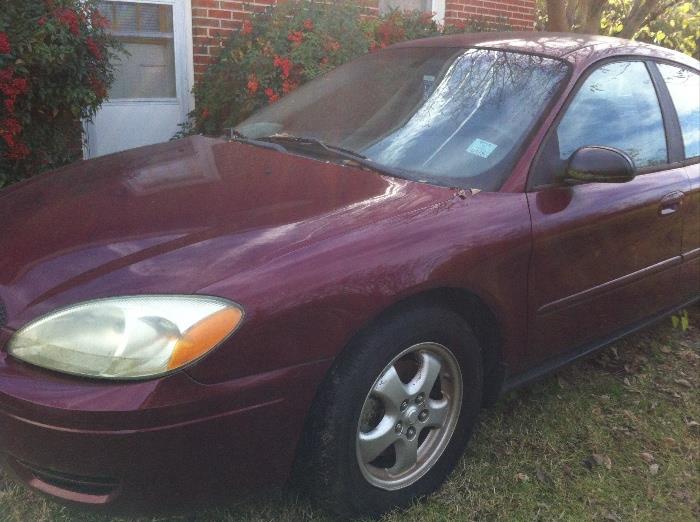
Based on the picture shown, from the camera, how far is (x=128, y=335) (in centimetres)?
186

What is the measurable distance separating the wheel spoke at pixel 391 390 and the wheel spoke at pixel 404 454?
152mm

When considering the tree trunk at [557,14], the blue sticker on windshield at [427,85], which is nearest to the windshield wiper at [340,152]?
the blue sticker on windshield at [427,85]

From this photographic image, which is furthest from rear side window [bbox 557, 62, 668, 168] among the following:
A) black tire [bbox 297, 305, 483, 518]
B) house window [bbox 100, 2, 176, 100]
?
house window [bbox 100, 2, 176, 100]

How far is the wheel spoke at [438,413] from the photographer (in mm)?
2432

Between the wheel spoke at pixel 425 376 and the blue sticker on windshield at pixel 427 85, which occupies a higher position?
the blue sticker on windshield at pixel 427 85

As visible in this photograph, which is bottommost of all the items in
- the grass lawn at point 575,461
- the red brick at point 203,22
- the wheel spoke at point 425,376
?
the grass lawn at point 575,461

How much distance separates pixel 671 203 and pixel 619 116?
0.47m

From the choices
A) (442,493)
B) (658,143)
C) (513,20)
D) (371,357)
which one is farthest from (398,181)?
(513,20)

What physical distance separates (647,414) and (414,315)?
1590 millimetres

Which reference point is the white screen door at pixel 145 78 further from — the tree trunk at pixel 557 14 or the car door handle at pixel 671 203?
the car door handle at pixel 671 203

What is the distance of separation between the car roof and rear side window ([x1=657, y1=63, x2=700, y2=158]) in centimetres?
9

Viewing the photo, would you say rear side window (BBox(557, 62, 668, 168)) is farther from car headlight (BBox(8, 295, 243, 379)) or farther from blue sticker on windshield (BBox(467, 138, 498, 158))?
car headlight (BBox(8, 295, 243, 379))

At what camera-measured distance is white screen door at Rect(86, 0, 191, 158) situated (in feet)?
19.0

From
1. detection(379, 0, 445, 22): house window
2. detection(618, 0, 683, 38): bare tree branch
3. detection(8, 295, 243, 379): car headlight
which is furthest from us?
detection(379, 0, 445, 22): house window
